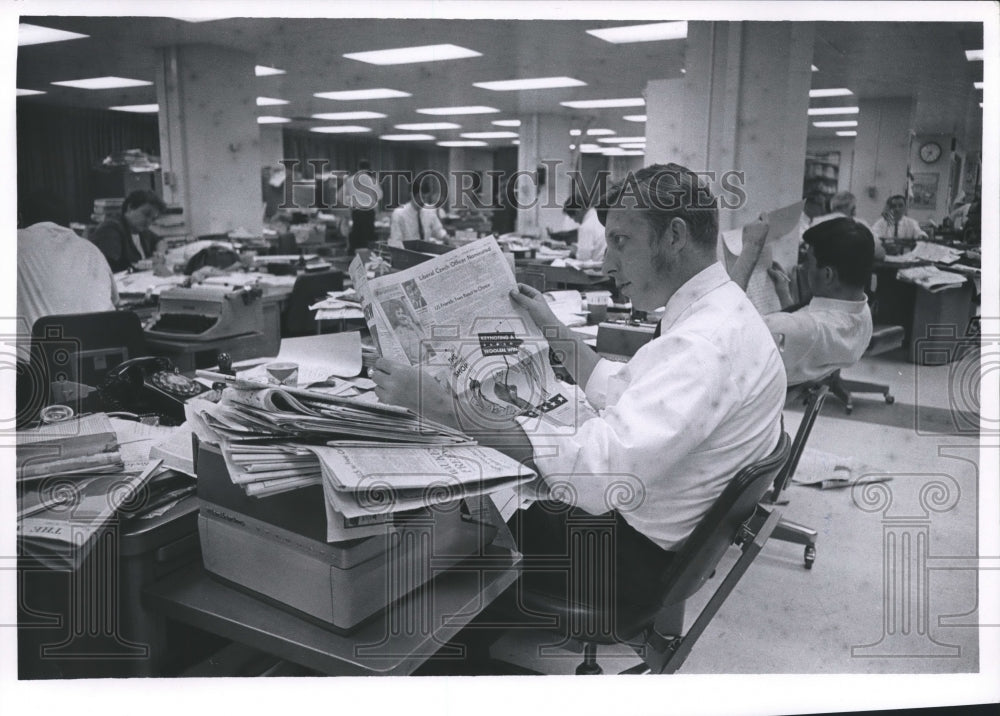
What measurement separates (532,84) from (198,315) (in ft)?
23.2

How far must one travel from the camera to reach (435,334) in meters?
1.49

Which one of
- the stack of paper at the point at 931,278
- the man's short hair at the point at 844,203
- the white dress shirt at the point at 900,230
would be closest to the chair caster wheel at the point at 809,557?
the stack of paper at the point at 931,278

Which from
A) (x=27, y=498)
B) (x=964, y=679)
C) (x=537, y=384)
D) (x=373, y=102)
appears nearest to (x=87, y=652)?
(x=27, y=498)

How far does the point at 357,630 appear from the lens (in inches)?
44.4

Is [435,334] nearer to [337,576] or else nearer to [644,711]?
[337,576]

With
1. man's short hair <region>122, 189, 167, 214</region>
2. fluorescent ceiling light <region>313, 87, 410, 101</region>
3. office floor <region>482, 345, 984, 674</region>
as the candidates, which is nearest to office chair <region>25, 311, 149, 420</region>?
office floor <region>482, 345, 984, 674</region>

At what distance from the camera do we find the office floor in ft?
6.97

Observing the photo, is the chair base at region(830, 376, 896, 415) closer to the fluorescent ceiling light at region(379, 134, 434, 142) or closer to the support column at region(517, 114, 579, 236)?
the support column at region(517, 114, 579, 236)

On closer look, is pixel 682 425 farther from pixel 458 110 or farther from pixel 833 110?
pixel 458 110

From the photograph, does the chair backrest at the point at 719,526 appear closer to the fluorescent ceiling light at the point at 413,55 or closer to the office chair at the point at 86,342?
the office chair at the point at 86,342

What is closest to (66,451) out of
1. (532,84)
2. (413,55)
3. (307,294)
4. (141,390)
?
(141,390)

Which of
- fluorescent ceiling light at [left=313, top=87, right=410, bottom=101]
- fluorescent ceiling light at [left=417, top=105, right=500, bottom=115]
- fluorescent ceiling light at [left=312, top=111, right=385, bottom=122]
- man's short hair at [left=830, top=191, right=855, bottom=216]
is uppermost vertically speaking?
fluorescent ceiling light at [left=312, top=111, right=385, bottom=122]

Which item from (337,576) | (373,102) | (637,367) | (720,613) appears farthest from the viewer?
(373,102)

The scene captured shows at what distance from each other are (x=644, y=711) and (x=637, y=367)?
71 centimetres
